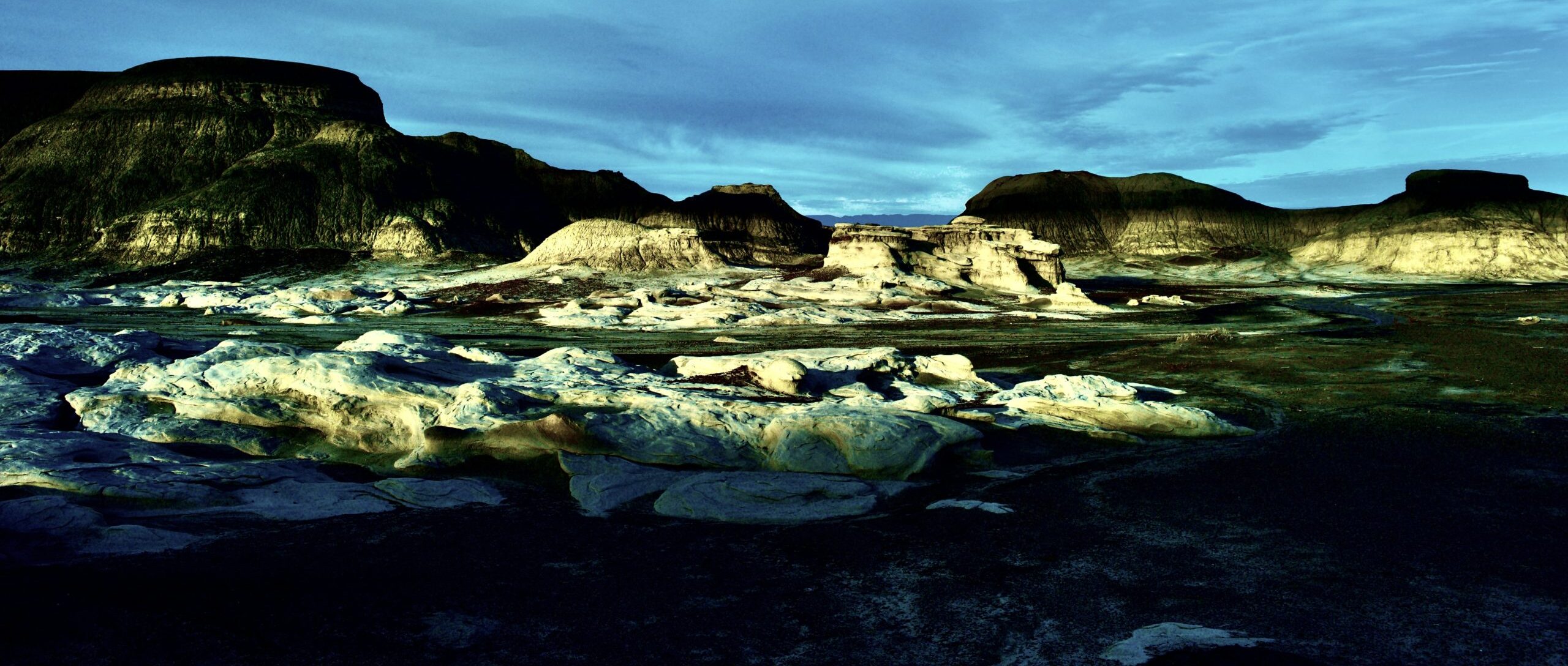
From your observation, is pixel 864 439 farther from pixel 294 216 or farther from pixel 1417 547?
pixel 294 216

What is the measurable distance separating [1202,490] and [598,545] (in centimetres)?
839

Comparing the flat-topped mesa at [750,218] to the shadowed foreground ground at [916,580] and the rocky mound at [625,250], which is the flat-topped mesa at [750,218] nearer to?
the rocky mound at [625,250]

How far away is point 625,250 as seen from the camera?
8144cm

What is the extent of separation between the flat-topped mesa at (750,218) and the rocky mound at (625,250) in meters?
27.2

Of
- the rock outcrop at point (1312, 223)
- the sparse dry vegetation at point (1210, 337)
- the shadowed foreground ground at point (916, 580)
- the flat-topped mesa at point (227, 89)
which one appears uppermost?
the flat-topped mesa at point (227, 89)

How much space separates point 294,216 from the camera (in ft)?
364

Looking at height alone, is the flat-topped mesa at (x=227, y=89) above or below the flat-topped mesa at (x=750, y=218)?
above

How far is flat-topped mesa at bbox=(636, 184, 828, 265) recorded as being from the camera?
127 meters

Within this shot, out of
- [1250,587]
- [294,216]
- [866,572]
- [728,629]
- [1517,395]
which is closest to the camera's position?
[728,629]

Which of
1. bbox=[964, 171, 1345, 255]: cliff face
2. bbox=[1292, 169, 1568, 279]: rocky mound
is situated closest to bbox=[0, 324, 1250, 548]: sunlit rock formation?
bbox=[1292, 169, 1568, 279]: rocky mound

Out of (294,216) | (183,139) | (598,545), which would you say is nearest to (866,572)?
(598,545)

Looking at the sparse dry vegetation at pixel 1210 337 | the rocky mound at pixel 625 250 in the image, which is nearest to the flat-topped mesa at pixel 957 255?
the rocky mound at pixel 625 250

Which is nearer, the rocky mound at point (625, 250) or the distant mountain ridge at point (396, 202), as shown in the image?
the rocky mound at point (625, 250)

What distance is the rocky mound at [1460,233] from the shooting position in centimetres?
10381
